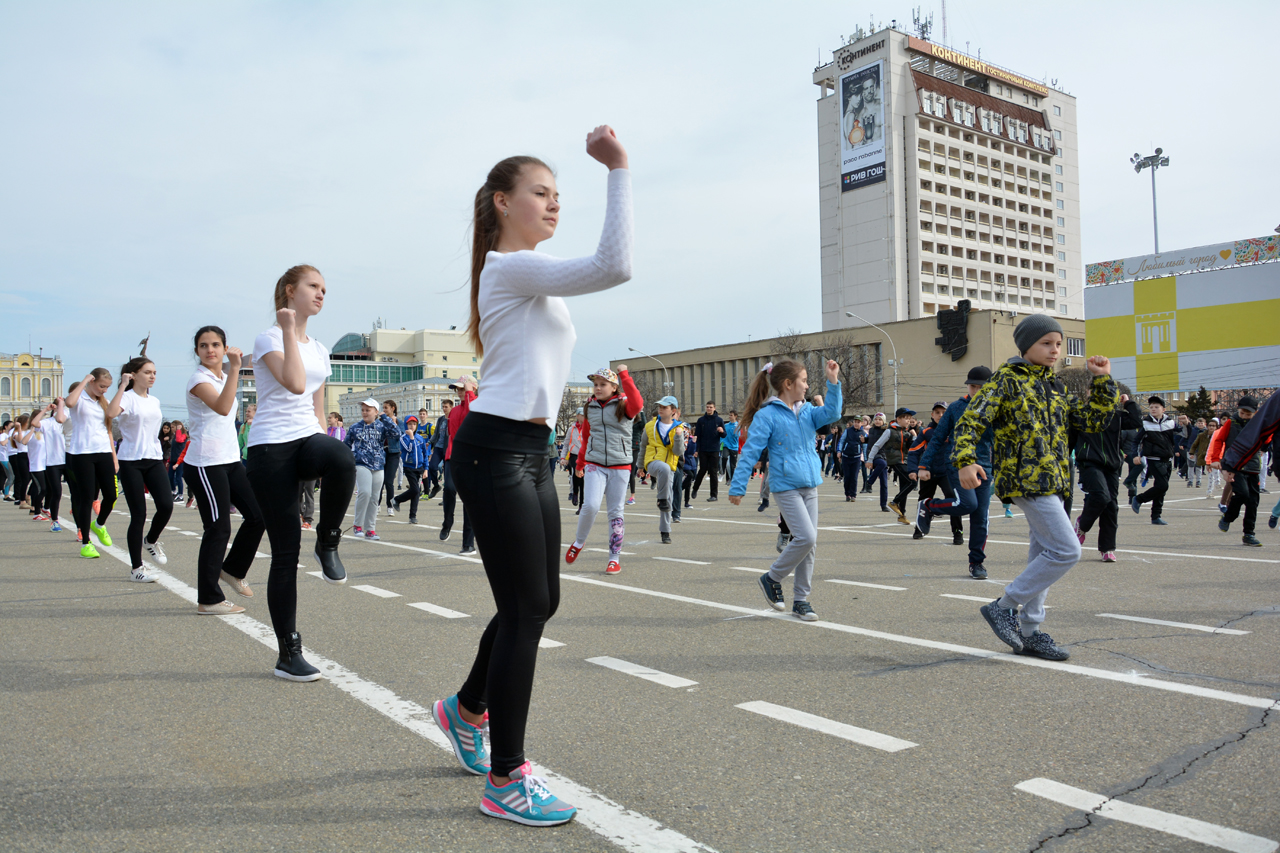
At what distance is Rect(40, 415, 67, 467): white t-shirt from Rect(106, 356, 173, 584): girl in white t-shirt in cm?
746

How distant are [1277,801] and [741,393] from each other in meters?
97.2

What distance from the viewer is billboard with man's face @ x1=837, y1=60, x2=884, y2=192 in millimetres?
103875

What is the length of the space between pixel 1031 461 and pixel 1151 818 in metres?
2.57

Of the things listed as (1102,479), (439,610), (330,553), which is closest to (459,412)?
(439,610)

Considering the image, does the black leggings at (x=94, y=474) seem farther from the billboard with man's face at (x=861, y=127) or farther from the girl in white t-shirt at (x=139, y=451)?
the billboard with man's face at (x=861, y=127)

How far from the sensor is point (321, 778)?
322 cm

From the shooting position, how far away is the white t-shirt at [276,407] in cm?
461

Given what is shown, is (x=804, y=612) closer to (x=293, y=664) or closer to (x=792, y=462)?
(x=792, y=462)

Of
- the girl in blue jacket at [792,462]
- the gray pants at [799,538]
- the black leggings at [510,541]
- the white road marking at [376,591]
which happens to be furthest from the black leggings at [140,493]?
the black leggings at [510,541]

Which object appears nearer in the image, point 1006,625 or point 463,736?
point 463,736

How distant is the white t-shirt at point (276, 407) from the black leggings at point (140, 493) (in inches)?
157

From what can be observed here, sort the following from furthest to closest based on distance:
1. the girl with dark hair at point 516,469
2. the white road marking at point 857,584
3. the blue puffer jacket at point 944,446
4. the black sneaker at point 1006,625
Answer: the blue puffer jacket at point 944,446 < the white road marking at point 857,584 < the black sneaker at point 1006,625 < the girl with dark hair at point 516,469

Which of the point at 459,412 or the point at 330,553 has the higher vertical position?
the point at 459,412

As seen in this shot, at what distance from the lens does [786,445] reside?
255 inches
